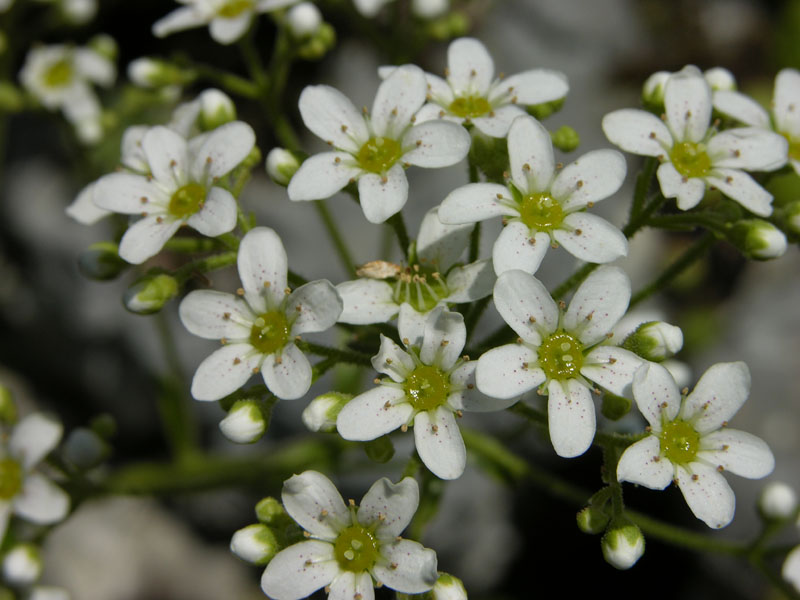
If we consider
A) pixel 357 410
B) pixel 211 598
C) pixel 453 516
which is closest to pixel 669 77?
pixel 357 410

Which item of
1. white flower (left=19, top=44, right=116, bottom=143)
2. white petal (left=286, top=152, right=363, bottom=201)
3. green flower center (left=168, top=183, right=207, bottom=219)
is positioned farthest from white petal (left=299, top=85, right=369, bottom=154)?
white flower (left=19, top=44, right=116, bottom=143)

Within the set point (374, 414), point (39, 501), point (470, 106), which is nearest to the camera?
point (374, 414)

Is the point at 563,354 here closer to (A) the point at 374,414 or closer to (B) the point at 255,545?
(A) the point at 374,414

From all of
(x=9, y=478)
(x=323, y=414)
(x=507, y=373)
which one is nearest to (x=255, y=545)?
(x=323, y=414)

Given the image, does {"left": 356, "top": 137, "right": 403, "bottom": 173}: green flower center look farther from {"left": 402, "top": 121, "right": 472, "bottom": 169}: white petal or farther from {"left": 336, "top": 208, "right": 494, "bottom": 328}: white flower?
{"left": 336, "top": 208, "right": 494, "bottom": 328}: white flower

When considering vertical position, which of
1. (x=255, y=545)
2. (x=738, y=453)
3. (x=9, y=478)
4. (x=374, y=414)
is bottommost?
(x=9, y=478)

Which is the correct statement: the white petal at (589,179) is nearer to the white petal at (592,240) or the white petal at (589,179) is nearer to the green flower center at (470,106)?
the white petal at (592,240)

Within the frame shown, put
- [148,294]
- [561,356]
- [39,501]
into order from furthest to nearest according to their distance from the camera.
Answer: [39,501], [148,294], [561,356]

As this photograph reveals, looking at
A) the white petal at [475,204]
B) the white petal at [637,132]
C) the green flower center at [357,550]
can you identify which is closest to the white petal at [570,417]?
the white petal at [475,204]
